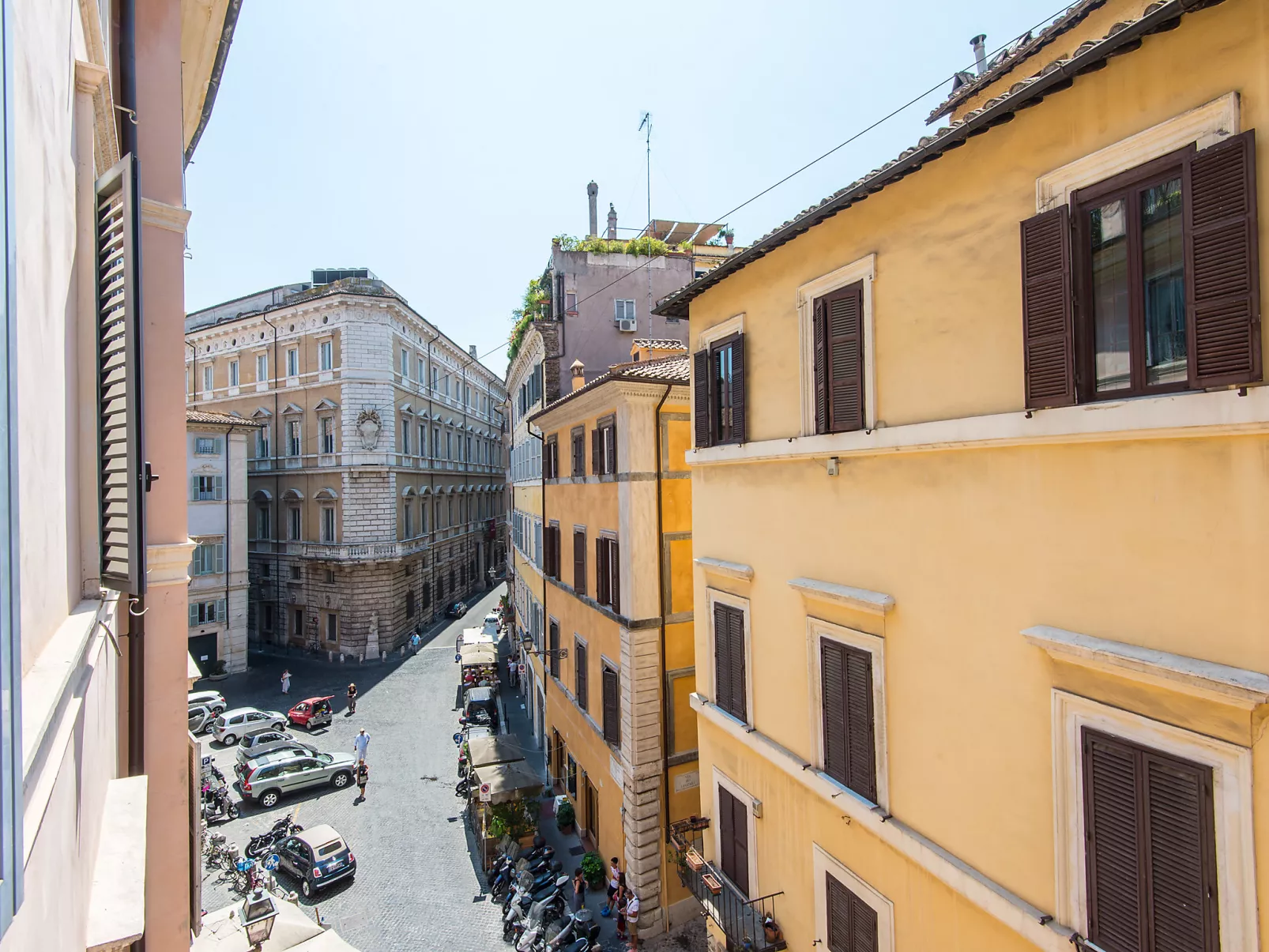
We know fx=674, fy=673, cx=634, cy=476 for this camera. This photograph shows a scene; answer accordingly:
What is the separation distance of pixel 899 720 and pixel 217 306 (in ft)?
161

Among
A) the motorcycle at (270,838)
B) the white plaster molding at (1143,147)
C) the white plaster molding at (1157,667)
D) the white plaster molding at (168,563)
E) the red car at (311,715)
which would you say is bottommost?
the motorcycle at (270,838)

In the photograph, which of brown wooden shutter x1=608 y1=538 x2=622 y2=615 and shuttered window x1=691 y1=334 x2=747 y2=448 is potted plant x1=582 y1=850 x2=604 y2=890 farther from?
shuttered window x1=691 y1=334 x2=747 y2=448

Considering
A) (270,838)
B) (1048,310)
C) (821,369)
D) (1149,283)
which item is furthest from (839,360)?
(270,838)

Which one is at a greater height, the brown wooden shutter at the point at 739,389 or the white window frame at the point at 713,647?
the brown wooden shutter at the point at 739,389

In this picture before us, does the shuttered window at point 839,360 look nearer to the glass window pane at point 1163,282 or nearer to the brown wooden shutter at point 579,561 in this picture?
the glass window pane at point 1163,282

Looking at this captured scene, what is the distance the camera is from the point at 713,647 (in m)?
9.82

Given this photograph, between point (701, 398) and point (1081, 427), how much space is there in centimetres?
582

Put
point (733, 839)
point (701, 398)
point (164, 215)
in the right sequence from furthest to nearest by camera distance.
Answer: point (701, 398) < point (733, 839) < point (164, 215)

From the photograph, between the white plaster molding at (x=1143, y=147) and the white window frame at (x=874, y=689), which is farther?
the white window frame at (x=874, y=689)

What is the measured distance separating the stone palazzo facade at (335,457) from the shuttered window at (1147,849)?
32.3m

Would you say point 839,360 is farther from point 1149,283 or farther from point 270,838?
point 270,838

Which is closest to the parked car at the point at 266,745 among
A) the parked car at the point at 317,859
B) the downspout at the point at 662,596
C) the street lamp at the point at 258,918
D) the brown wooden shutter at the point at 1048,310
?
the parked car at the point at 317,859

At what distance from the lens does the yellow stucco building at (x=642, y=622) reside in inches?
551

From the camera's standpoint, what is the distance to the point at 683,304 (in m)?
10.6
